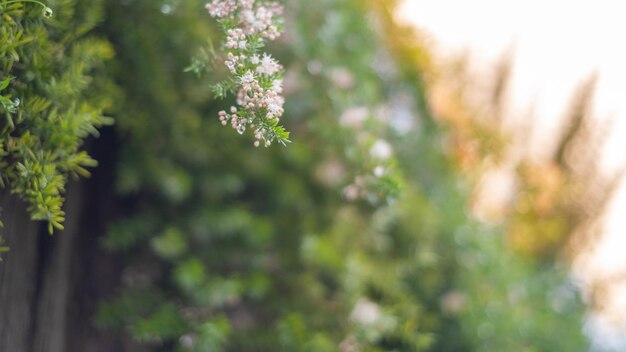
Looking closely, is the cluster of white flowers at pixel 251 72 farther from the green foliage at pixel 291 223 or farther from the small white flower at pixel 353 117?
the small white flower at pixel 353 117

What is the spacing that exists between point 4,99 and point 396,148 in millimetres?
1804

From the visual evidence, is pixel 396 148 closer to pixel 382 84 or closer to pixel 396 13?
pixel 382 84

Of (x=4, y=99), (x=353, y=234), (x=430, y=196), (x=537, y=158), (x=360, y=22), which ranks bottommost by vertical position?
(x=4, y=99)

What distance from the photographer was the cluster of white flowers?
862 mm

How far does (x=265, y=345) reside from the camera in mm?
1857

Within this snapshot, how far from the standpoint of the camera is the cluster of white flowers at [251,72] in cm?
86

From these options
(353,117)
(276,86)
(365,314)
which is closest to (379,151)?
(353,117)

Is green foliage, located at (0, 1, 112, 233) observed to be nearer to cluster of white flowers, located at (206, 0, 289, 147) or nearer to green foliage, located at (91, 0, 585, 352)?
cluster of white flowers, located at (206, 0, 289, 147)


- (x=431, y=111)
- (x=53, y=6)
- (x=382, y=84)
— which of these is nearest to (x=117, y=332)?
(x=53, y=6)

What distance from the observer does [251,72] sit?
876 millimetres

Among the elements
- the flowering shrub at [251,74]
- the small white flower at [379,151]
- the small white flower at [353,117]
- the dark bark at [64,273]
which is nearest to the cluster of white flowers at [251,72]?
the flowering shrub at [251,74]

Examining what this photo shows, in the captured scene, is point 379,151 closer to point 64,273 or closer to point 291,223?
point 291,223

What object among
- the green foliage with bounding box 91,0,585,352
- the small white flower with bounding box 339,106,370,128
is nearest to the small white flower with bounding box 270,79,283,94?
the green foliage with bounding box 91,0,585,352

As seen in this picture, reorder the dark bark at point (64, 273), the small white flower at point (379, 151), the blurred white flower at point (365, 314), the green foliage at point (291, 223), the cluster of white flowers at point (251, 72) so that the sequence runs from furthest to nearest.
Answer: the blurred white flower at point (365, 314)
the green foliage at point (291, 223)
the small white flower at point (379, 151)
the dark bark at point (64, 273)
the cluster of white flowers at point (251, 72)
